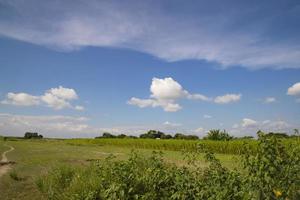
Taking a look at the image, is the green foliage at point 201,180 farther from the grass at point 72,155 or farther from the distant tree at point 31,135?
the distant tree at point 31,135

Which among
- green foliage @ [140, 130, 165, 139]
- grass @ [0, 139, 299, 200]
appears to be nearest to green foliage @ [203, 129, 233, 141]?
grass @ [0, 139, 299, 200]

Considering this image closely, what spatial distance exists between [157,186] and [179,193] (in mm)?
816

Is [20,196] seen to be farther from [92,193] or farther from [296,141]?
[296,141]

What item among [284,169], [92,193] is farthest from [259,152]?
[92,193]

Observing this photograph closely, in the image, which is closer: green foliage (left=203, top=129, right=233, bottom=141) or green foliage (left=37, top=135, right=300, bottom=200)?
green foliage (left=37, top=135, right=300, bottom=200)

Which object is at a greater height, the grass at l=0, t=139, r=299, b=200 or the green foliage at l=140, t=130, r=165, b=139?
the green foliage at l=140, t=130, r=165, b=139

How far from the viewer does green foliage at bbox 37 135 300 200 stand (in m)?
5.16

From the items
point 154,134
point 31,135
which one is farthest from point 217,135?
point 31,135

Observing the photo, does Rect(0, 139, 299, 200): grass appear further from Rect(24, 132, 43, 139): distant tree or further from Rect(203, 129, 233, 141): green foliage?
Rect(24, 132, 43, 139): distant tree

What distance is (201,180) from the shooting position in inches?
258

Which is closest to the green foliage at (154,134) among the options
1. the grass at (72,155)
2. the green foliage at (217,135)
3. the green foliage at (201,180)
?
the grass at (72,155)

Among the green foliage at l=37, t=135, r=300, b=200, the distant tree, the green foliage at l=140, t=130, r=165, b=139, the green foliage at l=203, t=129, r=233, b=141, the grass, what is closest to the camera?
the green foliage at l=37, t=135, r=300, b=200

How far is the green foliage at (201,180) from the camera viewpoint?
5.16 metres

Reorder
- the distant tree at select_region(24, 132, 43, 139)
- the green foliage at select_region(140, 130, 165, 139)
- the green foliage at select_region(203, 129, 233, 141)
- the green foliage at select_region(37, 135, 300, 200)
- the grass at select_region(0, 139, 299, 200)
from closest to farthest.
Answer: the green foliage at select_region(37, 135, 300, 200) → the grass at select_region(0, 139, 299, 200) → the green foliage at select_region(203, 129, 233, 141) → the green foliage at select_region(140, 130, 165, 139) → the distant tree at select_region(24, 132, 43, 139)
